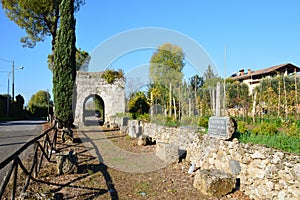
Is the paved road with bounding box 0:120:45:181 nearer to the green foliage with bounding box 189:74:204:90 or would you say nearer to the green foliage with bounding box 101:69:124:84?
the green foliage with bounding box 101:69:124:84

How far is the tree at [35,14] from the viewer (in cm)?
1648

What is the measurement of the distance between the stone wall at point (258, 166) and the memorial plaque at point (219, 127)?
124 mm

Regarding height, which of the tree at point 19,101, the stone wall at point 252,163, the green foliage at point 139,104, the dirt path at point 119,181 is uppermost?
the tree at point 19,101

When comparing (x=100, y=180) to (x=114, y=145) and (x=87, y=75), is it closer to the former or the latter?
(x=114, y=145)

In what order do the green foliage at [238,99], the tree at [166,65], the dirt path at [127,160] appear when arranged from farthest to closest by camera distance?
the tree at [166,65]
the green foliage at [238,99]
the dirt path at [127,160]

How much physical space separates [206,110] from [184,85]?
66.7 inches

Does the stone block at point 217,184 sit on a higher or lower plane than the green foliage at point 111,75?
lower

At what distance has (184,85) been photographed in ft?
40.5

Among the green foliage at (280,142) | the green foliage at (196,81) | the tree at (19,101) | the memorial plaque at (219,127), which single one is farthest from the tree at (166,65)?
the tree at (19,101)

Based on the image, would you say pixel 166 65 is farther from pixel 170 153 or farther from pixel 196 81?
pixel 170 153

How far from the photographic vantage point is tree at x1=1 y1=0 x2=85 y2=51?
16.5 metres

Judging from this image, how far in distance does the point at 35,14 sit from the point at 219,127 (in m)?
16.8

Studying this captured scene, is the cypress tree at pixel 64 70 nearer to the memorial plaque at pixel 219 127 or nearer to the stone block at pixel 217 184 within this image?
the memorial plaque at pixel 219 127

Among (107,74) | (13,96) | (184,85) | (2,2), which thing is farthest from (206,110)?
(13,96)
